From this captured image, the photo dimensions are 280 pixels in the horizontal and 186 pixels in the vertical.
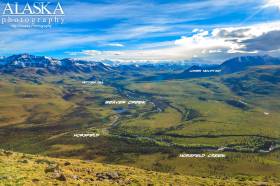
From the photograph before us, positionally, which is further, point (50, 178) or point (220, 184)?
point (220, 184)

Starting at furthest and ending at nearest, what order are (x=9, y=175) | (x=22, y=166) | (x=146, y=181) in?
(x=146, y=181)
(x=22, y=166)
(x=9, y=175)

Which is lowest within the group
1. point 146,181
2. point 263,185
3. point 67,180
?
point 263,185

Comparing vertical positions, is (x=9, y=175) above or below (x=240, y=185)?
above

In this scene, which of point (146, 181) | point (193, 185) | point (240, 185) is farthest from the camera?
point (240, 185)

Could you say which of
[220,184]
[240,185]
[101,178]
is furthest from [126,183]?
[240,185]

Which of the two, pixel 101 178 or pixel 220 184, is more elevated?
pixel 101 178

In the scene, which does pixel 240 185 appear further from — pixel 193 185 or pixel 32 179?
pixel 32 179

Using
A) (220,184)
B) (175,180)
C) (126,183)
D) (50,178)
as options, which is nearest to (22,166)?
(50,178)

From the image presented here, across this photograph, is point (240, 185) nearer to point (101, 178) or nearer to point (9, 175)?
point (101, 178)

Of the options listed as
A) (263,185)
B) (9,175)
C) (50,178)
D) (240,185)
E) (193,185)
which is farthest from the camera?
(263,185)
